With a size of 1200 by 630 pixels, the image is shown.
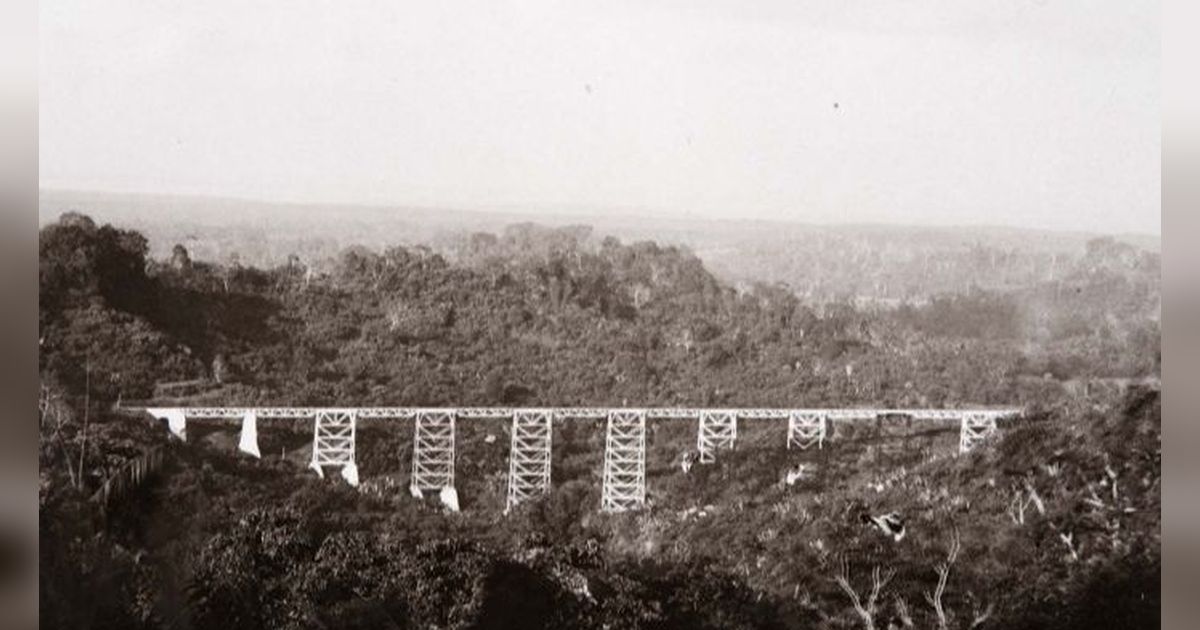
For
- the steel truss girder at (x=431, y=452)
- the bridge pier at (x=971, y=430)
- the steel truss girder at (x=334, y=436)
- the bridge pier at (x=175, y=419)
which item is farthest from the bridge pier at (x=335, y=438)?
the bridge pier at (x=971, y=430)

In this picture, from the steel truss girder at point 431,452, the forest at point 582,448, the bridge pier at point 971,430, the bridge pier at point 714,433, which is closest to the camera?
the forest at point 582,448

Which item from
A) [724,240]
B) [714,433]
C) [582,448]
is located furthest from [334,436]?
[724,240]

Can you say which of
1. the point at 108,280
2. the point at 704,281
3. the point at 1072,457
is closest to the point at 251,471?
the point at 108,280

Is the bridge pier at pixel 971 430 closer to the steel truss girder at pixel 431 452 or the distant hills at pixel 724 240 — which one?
the distant hills at pixel 724 240

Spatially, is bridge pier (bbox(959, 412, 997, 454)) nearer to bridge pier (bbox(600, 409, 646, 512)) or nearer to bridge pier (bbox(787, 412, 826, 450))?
bridge pier (bbox(787, 412, 826, 450))

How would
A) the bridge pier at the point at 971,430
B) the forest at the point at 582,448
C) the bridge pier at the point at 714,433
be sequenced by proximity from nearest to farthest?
the forest at the point at 582,448 < the bridge pier at the point at 714,433 < the bridge pier at the point at 971,430

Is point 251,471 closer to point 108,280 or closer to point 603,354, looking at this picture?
point 108,280

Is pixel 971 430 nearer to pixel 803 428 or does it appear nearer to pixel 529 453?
pixel 803 428
